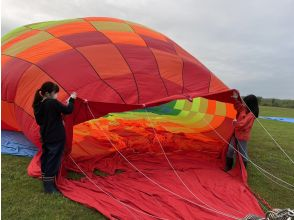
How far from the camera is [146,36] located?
23.9ft

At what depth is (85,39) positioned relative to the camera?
6.45 metres

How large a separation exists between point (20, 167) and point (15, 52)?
2.44 m

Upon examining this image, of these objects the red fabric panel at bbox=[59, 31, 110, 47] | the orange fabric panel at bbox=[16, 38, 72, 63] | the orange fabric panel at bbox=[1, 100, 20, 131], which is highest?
the red fabric panel at bbox=[59, 31, 110, 47]

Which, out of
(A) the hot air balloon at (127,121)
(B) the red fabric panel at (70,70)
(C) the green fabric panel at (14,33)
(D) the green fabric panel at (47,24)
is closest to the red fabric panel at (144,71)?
(A) the hot air balloon at (127,121)

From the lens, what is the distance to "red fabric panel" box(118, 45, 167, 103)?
579 cm

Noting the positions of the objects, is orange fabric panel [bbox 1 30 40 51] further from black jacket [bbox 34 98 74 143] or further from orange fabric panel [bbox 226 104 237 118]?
orange fabric panel [bbox 226 104 237 118]

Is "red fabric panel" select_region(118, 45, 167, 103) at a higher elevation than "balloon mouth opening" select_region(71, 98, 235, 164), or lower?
higher

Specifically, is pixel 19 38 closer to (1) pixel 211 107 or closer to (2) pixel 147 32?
(2) pixel 147 32

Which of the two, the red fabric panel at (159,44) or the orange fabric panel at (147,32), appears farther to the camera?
the orange fabric panel at (147,32)

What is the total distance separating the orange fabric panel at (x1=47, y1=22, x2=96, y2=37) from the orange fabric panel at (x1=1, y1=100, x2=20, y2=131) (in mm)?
1521

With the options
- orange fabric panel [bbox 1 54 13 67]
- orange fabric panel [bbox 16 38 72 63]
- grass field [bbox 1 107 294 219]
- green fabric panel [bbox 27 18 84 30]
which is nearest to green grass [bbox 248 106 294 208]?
grass field [bbox 1 107 294 219]

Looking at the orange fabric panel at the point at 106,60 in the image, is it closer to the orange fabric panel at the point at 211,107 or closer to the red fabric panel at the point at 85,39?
the red fabric panel at the point at 85,39

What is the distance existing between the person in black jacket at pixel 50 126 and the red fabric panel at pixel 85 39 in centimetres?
226

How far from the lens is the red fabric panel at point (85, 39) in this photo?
630cm
